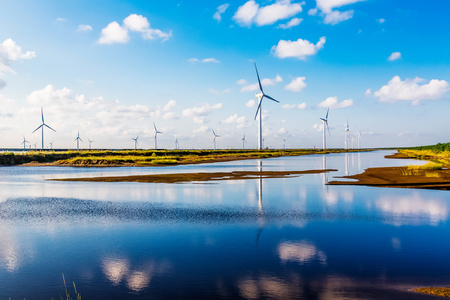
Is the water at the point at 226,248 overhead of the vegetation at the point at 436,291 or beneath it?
overhead

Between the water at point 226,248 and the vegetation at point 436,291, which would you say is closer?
the vegetation at point 436,291

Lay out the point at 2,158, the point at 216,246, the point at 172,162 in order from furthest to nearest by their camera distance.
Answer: the point at 2,158, the point at 172,162, the point at 216,246

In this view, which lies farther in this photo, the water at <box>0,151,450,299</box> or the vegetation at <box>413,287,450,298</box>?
the water at <box>0,151,450,299</box>

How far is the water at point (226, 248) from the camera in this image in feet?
32.2

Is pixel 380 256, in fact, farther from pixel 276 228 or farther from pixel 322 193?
pixel 322 193

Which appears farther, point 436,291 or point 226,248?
point 226,248

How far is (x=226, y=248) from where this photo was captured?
1344 cm

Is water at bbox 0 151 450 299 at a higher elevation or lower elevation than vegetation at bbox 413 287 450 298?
higher

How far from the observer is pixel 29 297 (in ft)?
30.6

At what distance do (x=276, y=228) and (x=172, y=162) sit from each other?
2585 inches

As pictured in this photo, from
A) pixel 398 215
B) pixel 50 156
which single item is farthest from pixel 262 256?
pixel 50 156

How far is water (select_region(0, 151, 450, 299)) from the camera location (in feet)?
32.2

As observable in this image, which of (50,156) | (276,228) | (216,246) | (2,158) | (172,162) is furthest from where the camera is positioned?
(50,156)

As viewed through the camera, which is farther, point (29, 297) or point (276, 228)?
point (276, 228)
